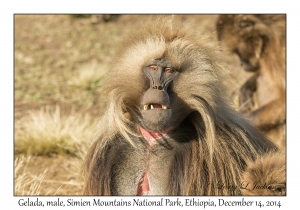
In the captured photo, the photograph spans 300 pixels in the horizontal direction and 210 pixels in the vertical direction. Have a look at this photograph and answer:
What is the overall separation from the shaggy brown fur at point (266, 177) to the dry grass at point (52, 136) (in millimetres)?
2788

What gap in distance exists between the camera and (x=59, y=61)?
981cm

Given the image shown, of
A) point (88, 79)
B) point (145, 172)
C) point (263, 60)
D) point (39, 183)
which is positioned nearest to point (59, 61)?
point (88, 79)

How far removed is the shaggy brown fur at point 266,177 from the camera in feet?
11.2

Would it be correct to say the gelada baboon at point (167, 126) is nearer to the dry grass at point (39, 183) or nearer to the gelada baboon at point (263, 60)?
the dry grass at point (39, 183)

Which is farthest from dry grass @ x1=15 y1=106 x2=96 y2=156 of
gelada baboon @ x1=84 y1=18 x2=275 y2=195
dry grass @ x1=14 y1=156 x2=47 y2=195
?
gelada baboon @ x1=84 y1=18 x2=275 y2=195

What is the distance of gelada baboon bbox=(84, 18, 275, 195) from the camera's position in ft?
12.2

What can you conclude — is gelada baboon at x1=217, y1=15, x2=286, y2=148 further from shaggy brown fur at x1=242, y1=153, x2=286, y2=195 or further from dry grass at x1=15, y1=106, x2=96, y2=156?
shaggy brown fur at x1=242, y1=153, x2=286, y2=195

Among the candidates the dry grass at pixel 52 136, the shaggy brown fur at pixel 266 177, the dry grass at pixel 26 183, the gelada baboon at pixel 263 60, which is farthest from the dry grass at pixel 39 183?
the gelada baboon at pixel 263 60

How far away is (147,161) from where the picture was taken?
12.9ft

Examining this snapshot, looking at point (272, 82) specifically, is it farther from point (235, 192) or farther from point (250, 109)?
point (235, 192)

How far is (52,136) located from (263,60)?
2.75 meters

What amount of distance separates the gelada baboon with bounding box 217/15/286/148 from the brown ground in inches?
23.6

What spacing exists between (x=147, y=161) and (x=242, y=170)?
64cm
